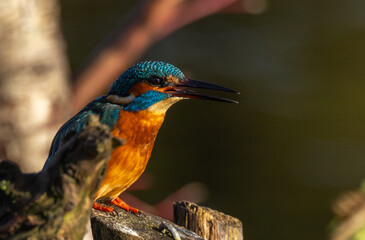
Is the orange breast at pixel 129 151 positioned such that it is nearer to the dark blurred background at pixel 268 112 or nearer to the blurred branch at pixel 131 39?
the blurred branch at pixel 131 39

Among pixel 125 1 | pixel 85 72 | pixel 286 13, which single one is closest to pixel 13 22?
pixel 85 72

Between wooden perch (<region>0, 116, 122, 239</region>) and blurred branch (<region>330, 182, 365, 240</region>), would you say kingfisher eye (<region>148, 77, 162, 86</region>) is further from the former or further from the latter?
blurred branch (<region>330, 182, 365, 240</region>)

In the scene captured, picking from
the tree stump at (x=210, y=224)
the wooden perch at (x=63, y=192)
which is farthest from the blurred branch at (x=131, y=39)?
the wooden perch at (x=63, y=192)

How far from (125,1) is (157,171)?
7.85 feet

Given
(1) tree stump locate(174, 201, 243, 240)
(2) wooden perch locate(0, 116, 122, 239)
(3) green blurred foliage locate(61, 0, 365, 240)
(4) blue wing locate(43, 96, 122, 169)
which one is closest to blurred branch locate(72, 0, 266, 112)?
(4) blue wing locate(43, 96, 122, 169)

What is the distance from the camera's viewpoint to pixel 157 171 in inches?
248

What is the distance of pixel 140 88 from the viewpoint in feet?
6.18

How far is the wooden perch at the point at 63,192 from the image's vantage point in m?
→ 0.90

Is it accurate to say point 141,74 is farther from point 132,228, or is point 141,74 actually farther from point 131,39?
point 131,39

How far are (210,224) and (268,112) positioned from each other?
526cm

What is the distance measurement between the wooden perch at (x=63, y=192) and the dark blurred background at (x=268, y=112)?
14.9ft

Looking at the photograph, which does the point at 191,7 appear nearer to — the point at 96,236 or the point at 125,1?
the point at 96,236

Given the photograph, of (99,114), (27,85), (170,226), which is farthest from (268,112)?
(170,226)

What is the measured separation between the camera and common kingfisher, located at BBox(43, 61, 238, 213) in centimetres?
183
